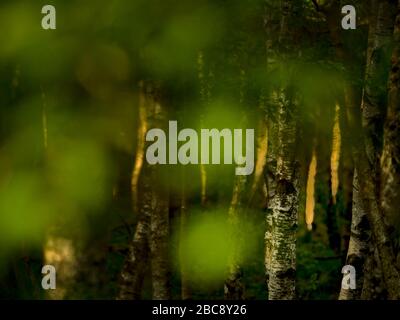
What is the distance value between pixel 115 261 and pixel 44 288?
132 inches

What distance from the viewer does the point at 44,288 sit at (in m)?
14.8

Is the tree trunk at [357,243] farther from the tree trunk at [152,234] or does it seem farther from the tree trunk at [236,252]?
the tree trunk at [152,234]

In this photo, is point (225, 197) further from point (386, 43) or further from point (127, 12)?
point (386, 43)

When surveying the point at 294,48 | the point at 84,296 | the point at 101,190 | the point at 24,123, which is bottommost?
the point at 84,296

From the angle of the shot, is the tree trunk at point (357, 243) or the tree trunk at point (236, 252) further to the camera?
the tree trunk at point (236, 252)

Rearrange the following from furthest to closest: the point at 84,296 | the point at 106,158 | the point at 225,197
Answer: the point at 225,197
the point at 84,296
the point at 106,158

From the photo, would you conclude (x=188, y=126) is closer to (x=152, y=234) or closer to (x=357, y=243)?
(x=152, y=234)

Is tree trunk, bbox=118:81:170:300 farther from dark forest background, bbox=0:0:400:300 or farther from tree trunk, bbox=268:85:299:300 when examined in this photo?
tree trunk, bbox=268:85:299:300

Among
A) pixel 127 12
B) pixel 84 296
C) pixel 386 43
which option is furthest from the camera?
pixel 84 296

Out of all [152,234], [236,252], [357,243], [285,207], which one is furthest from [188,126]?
[357,243]

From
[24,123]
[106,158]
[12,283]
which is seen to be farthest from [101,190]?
[12,283]

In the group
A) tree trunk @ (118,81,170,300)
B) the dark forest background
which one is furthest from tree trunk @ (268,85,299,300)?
tree trunk @ (118,81,170,300)

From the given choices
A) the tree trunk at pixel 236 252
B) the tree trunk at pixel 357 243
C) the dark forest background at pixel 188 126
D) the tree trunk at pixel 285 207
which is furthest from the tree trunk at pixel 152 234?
the tree trunk at pixel 357 243

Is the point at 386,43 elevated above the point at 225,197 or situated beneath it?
elevated above
